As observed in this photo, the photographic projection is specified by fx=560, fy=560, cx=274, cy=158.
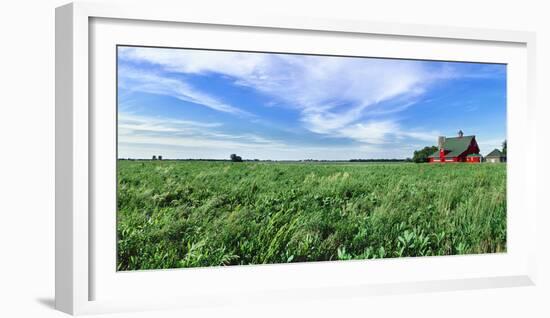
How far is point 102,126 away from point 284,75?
4.86 ft

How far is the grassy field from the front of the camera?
14.0 feet

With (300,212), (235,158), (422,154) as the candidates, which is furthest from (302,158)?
(422,154)

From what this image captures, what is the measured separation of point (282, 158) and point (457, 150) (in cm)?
160

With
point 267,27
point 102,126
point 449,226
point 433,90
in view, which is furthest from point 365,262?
point 102,126

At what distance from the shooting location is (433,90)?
489cm

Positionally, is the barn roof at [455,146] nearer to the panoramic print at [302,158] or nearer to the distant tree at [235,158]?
the panoramic print at [302,158]

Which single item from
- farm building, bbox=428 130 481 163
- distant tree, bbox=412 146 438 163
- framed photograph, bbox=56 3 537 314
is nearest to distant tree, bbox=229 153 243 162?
framed photograph, bbox=56 3 537 314

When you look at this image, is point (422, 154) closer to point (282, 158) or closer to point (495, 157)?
point (495, 157)

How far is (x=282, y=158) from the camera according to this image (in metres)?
4.50

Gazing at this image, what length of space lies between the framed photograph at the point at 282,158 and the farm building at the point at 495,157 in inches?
0.5

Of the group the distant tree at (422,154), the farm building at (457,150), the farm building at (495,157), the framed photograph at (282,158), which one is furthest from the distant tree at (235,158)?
the farm building at (495,157)

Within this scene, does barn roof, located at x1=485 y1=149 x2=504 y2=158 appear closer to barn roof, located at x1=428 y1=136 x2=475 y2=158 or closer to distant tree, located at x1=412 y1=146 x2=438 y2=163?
Answer: barn roof, located at x1=428 y1=136 x2=475 y2=158

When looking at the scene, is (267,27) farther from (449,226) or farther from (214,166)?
(449,226)

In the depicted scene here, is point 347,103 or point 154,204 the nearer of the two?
point 154,204
